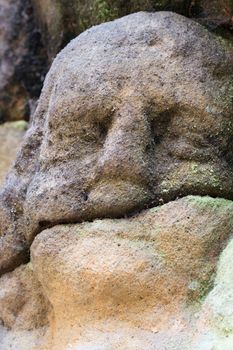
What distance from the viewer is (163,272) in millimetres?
972

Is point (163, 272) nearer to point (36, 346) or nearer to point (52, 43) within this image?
point (36, 346)

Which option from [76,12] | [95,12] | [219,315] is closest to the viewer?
[219,315]

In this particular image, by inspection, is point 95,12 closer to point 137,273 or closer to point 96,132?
point 96,132

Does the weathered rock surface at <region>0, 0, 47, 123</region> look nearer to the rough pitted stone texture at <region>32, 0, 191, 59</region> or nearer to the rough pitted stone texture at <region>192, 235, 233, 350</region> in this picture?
the rough pitted stone texture at <region>32, 0, 191, 59</region>

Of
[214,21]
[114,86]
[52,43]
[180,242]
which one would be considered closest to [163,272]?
[180,242]

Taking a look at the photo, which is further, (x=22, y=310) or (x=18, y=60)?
(x=18, y=60)

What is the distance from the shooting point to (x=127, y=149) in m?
1.02

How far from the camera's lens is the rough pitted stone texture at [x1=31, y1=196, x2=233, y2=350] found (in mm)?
961

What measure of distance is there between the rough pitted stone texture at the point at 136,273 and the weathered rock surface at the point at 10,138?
2.58ft

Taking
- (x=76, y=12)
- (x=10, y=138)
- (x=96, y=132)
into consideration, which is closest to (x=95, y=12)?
(x=76, y=12)

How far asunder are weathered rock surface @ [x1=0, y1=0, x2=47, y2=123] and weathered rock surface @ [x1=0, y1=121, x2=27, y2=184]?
26 millimetres

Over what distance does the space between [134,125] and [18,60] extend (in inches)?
33.8

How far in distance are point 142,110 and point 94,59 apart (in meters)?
0.14

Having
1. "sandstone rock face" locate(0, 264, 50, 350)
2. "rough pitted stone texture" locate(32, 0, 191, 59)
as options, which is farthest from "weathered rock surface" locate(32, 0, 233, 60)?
"sandstone rock face" locate(0, 264, 50, 350)
